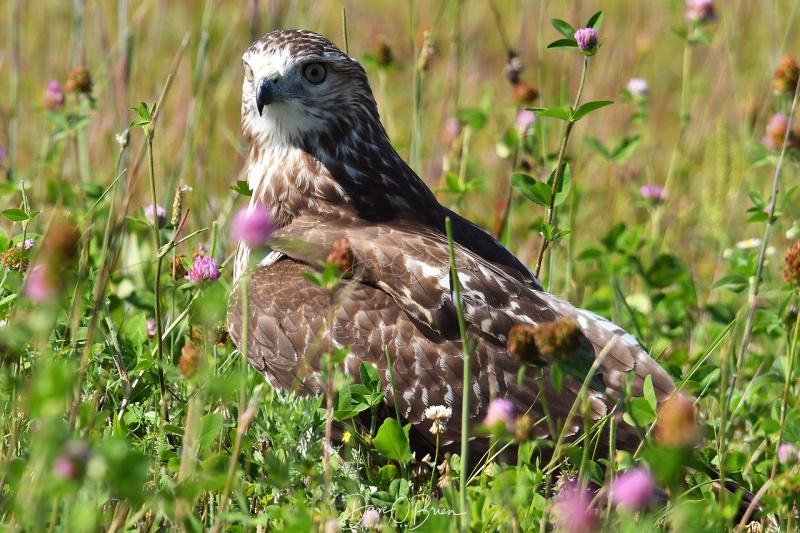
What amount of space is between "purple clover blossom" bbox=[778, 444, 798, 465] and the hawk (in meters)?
0.43

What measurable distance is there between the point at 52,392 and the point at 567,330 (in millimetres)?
1140

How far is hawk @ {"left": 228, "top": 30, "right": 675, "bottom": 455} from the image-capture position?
3.51 m

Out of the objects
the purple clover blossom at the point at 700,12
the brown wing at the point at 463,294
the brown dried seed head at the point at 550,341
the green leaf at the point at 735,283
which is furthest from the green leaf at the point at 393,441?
the purple clover blossom at the point at 700,12

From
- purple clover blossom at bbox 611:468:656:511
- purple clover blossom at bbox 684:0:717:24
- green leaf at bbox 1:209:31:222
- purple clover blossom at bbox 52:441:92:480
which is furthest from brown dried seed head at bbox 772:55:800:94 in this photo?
purple clover blossom at bbox 52:441:92:480

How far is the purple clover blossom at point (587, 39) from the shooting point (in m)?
3.24

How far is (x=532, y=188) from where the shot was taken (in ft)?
11.7

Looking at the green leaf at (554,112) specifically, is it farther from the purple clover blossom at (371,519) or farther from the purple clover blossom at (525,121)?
the purple clover blossom at (525,121)

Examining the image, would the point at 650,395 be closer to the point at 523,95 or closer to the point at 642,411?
the point at 642,411

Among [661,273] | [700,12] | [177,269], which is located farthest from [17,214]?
[700,12]

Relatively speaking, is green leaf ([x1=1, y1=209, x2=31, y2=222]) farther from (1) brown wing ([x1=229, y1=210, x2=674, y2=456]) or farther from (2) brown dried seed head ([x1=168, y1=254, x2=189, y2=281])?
(1) brown wing ([x1=229, y1=210, x2=674, y2=456])

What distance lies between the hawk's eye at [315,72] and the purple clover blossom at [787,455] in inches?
88.3

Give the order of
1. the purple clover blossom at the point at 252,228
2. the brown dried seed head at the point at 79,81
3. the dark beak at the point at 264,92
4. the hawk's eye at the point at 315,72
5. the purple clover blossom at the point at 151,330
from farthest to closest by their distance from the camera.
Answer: the brown dried seed head at the point at 79,81, the hawk's eye at the point at 315,72, the purple clover blossom at the point at 151,330, the dark beak at the point at 264,92, the purple clover blossom at the point at 252,228

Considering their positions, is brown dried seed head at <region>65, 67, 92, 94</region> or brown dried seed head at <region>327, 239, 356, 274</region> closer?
brown dried seed head at <region>327, 239, 356, 274</region>

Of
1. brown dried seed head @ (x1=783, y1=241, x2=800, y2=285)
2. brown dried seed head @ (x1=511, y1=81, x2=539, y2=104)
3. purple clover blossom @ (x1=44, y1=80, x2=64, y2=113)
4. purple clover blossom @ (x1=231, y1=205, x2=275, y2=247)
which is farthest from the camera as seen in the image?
brown dried seed head @ (x1=511, y1=81, x2=539, y2=104)
